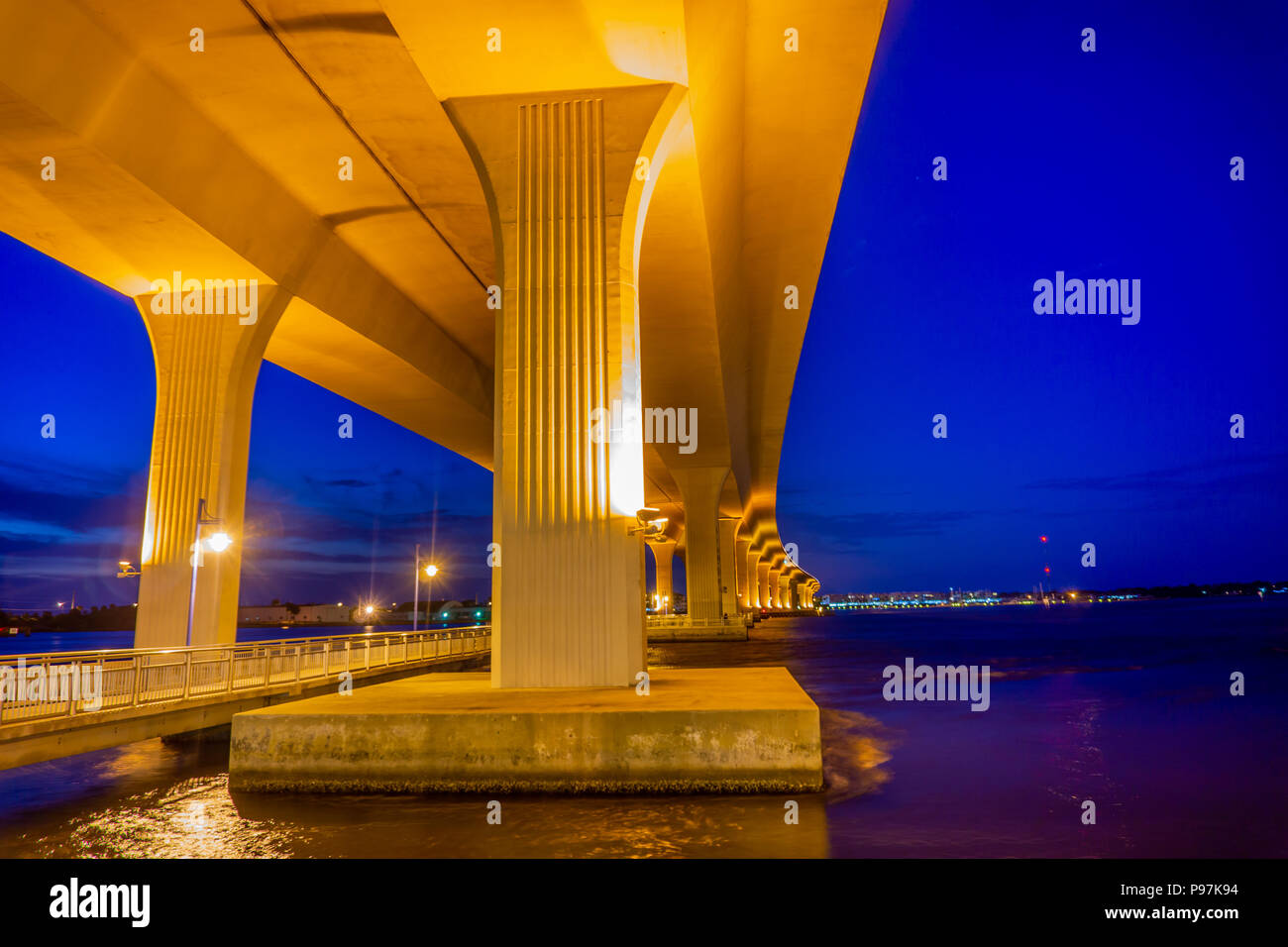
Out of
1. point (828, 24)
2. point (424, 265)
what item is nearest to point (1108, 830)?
point (828, 24)

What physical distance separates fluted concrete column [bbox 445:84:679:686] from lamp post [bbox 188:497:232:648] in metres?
9.05

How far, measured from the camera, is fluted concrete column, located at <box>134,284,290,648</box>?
695 inches

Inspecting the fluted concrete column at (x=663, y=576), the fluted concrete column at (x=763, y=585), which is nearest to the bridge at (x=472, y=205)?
the fluted concrete column at (x=663, y=576)

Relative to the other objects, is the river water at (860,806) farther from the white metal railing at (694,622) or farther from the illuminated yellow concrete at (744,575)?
the illuminated yellow concrete at (744,575)

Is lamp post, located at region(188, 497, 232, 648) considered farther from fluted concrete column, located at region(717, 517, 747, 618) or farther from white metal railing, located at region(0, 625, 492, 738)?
fluted concrete column, located at region(717, 517, 747, 618)

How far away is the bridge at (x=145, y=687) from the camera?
1073 cm

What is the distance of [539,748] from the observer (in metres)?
8.46

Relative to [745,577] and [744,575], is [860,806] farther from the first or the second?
[744,575]

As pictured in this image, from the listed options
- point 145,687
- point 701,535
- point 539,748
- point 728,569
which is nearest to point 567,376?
point 539,748

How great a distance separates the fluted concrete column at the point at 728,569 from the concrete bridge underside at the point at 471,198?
1410 inches

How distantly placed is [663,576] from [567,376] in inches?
3301

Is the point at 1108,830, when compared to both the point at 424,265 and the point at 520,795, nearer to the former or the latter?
the point at 520,795

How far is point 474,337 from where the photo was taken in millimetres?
28203
